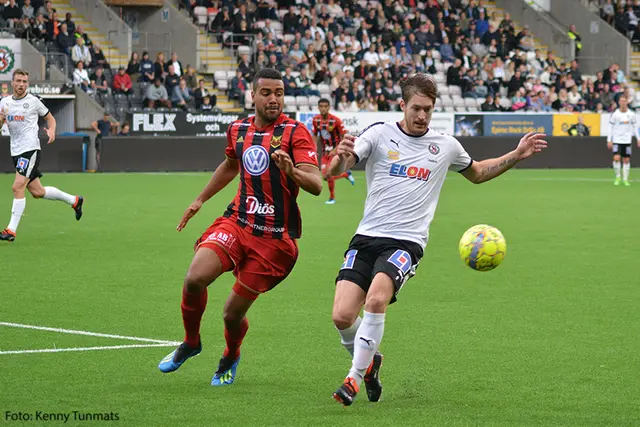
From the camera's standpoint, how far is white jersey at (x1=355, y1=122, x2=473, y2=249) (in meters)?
7.00

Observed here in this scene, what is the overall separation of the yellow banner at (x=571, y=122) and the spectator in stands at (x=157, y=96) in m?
13.7

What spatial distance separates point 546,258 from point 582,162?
1002 inches

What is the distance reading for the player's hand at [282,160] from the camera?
6.55 metres

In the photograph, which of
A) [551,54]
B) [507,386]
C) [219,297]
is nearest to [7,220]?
[219,297]

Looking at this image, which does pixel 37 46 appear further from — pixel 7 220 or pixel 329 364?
pixel 329 364

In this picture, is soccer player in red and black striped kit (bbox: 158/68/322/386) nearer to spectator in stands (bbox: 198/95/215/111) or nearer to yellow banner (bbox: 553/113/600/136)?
spectator in stands (bbox: 198/95/215/111)

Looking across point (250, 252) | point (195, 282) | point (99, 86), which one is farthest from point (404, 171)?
point (99, 86)

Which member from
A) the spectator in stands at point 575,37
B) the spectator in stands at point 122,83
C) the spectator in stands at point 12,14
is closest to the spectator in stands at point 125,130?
the spectator in stands at point 122,83

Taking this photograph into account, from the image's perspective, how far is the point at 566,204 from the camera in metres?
23.0

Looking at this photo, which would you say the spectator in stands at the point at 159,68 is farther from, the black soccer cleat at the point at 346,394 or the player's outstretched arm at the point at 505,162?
the black soccer cleat at the point at 346,394

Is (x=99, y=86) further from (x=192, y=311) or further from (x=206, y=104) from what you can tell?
(x=192, y=311)

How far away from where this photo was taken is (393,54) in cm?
4072

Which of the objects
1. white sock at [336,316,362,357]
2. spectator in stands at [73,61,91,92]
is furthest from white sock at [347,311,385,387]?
spectator in stands at [73,61,91,92]

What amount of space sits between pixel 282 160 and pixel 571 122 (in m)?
34.4
